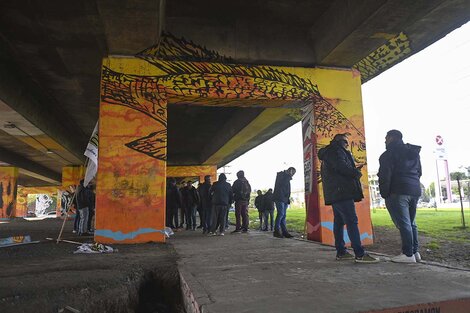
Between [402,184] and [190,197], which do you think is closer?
[402,184]

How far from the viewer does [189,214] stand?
1341 centimetres

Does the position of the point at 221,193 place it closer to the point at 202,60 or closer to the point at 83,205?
the point at 202,60

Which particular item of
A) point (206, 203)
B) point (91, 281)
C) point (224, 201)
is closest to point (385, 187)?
point (91, 281)

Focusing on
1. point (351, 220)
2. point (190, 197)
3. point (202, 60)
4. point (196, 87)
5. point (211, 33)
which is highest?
point (211, 33)

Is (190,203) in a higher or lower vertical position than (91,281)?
higher

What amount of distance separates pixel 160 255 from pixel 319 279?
2.95 m

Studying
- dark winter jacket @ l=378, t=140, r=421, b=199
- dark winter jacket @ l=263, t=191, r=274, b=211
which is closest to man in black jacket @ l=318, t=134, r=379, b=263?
dark winter jacket @ l=378, t=140, r=421, b=199

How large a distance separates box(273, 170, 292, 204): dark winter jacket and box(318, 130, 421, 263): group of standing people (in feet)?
13.3

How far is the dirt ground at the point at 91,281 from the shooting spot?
3311 millimetres

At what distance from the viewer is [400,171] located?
205 inches

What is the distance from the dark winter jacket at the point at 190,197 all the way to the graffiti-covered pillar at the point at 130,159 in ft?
15.9

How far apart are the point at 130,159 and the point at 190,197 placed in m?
5.18

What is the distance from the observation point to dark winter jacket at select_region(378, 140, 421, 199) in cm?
516

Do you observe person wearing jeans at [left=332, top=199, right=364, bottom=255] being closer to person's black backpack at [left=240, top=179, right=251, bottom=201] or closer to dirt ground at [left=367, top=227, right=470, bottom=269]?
dirt ground at [left=367, top=227, right=470, bottom=269]
